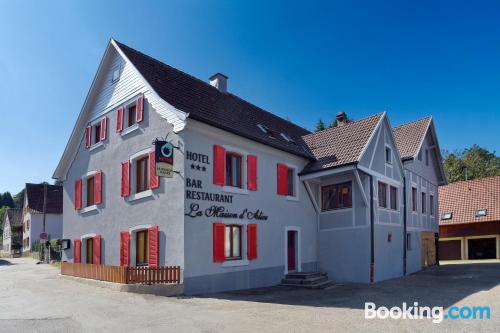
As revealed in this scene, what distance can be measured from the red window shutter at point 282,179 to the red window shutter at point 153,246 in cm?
564

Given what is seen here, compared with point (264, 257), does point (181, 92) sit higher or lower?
higher

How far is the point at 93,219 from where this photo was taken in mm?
18781

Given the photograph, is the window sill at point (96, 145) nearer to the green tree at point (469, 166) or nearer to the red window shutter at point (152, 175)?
the red window shutter at point (152, 175)

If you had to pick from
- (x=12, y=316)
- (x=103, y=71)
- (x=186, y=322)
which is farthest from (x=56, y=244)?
(x=186, y=322)

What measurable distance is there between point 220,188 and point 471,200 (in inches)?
980

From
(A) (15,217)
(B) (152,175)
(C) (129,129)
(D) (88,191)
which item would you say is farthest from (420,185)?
(A) (15,217)

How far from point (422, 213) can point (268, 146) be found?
1279 centimetres

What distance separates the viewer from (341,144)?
19234 mm

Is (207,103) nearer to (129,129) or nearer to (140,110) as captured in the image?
(140,110)

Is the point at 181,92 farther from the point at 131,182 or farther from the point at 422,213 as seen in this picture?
the point at 422,213

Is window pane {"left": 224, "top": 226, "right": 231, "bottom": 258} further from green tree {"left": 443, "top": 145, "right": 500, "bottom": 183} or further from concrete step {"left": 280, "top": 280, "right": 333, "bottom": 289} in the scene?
green tree {"left": 443, "top": 145, "right": 500, "bottom": 183}

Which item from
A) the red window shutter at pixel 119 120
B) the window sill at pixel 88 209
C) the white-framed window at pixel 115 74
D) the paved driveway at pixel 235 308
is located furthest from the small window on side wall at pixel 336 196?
the white-framed window at pixel 115 74

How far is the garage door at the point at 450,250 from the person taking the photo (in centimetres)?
3239

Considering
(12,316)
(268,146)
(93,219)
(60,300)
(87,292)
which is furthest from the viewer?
(93,219)
